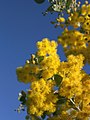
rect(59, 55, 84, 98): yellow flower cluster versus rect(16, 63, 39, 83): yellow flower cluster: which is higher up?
rect(16, 63, 39, 83): yellow flower cluster

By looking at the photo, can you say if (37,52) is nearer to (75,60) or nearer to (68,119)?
(75,60)

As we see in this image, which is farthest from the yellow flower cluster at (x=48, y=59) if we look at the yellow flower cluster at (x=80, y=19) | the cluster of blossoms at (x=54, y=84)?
the yellow flower cluster at (x=80, y=19)

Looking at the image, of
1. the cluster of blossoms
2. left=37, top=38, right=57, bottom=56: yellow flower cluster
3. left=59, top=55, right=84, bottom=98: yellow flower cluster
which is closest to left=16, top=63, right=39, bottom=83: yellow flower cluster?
the cluster of blossoms

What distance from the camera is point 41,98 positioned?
Answer: 5.03 m

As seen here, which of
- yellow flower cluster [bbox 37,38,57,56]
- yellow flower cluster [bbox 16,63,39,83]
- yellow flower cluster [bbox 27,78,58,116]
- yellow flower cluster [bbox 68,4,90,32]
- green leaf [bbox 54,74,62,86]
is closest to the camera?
yellow flower cluster [bbox 27,78,58,116]

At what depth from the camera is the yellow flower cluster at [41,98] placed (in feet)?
16.5

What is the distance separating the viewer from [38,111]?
5.07 meters

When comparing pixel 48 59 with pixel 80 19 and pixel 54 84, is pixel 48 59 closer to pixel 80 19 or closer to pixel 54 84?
pixel 54 84

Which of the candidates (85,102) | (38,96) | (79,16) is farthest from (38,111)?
(79,16)

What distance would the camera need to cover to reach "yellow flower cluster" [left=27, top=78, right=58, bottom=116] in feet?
16.5

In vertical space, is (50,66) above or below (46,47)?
below

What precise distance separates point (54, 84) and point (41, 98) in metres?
0.26

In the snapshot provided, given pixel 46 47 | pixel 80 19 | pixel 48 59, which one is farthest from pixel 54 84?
pixel 80 19

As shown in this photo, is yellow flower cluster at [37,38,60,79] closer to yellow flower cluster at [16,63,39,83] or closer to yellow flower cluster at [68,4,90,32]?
yellow flower cluster at [16,63,39,83]
